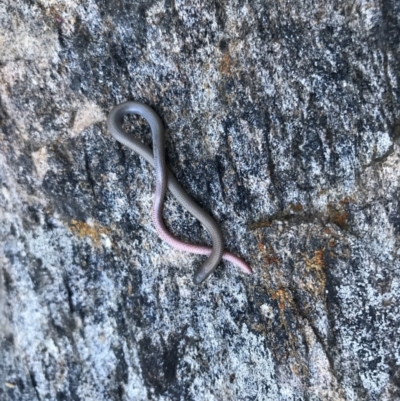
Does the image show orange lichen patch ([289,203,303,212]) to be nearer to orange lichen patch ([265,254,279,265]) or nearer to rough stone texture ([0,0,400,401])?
rough stone texture ([0,0,400,401])

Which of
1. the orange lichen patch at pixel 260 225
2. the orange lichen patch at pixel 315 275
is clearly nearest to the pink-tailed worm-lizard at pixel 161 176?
the orange lichen patch at pixel 260 225

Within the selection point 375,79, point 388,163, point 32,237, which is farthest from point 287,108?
point 32,237

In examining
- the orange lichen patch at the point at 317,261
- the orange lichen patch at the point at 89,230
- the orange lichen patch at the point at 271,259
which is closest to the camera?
the orange lichen patch at the point at 317,261

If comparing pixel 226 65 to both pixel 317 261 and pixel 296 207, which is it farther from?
pixel 317 261

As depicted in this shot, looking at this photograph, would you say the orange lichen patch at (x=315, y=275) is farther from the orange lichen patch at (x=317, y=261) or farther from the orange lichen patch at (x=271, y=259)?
the orange lichen patch at (x=271, y=259)

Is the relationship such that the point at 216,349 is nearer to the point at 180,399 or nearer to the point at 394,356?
the point at 180,399

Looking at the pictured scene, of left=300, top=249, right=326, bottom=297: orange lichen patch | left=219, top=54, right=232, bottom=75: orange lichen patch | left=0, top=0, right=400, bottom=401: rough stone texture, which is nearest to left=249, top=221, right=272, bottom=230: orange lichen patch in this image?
left=0, top=0, right=400, bottom=401: rough stone texture

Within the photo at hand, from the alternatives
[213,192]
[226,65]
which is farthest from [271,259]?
[226,65]
